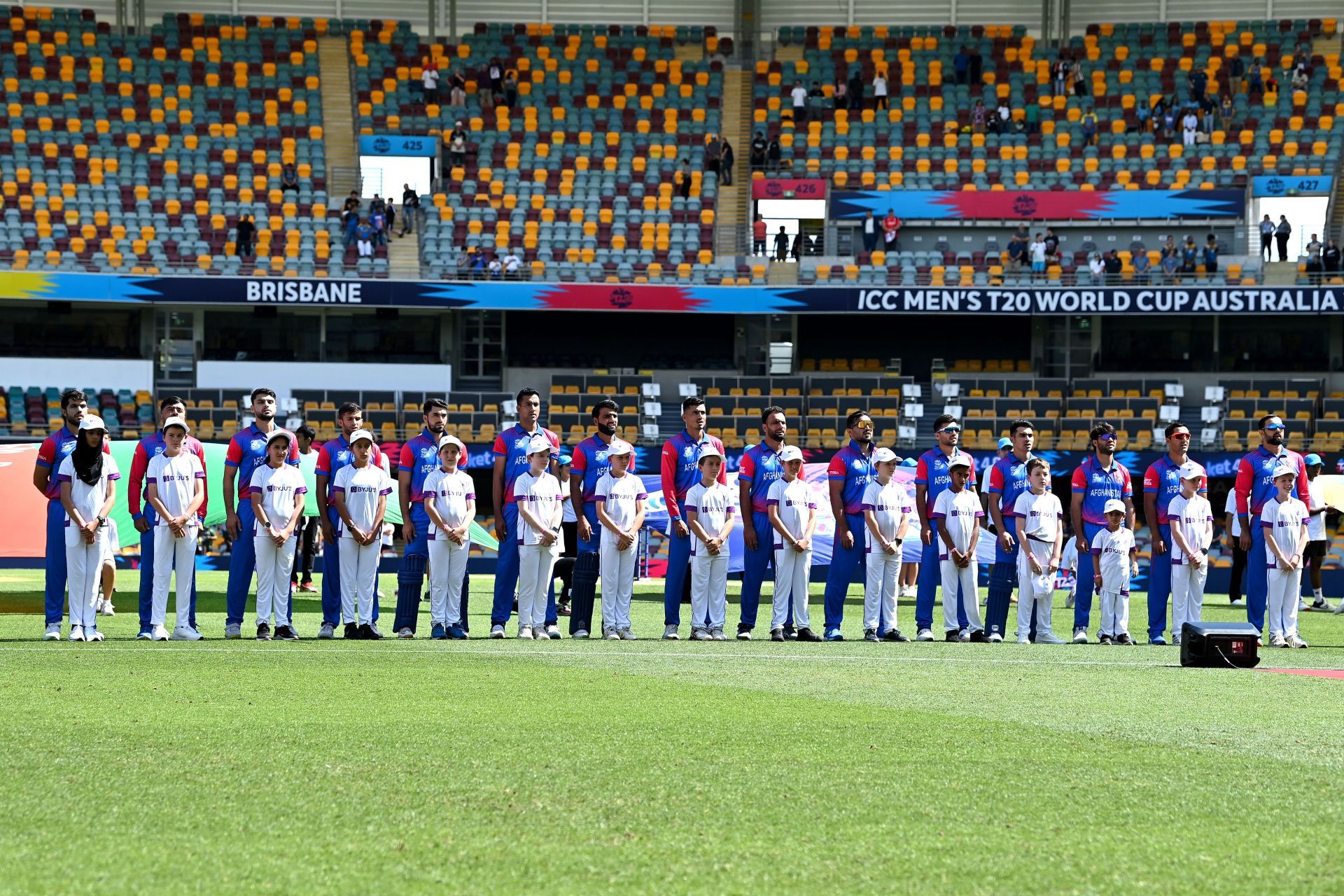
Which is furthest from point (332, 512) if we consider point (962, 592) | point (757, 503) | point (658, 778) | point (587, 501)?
point (658, 778)

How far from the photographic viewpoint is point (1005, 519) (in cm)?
1452

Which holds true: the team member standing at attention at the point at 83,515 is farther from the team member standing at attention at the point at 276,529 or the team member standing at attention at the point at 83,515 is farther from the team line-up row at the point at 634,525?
the team member standing at attention at the point at 276,529

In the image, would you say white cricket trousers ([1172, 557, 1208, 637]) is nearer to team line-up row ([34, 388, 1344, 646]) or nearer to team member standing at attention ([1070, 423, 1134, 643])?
team line-up row ([34, 388, 1344, 646])

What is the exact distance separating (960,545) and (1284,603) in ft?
9.15

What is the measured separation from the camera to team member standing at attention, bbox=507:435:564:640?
13016mm

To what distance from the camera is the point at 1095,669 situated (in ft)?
35.3

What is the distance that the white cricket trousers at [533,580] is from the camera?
42.7 feet

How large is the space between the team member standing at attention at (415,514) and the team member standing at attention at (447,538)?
81 mm

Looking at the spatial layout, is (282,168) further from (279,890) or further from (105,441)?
(279,890)

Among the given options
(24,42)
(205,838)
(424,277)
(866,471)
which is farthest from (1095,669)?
(24,42)

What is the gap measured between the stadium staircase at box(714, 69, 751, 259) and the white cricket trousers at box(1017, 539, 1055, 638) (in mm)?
24093

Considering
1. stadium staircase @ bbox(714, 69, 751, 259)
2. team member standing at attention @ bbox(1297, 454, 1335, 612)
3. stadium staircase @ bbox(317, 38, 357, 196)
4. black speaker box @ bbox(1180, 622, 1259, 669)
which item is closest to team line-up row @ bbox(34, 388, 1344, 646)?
black speaker box @ bbox(1180, 622, 1259, 669)

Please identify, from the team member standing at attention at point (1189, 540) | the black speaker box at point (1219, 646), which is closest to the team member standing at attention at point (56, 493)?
the black speaker box at point (1219, 646)

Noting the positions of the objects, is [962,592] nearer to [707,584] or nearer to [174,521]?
[707,584]
